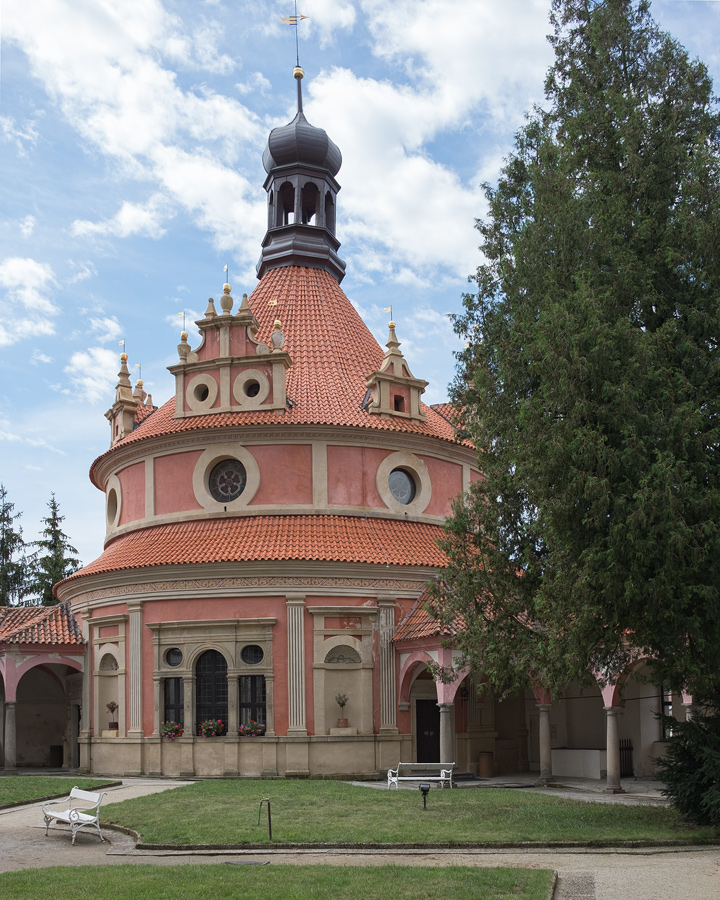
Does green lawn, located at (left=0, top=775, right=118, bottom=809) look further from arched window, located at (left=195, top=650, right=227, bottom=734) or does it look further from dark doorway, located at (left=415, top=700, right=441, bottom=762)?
dark doorway, located at (left=415, top=700, right=441, bottom=762)

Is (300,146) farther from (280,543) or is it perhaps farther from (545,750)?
(545,750)

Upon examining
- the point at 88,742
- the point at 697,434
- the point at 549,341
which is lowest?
the point at 88,742

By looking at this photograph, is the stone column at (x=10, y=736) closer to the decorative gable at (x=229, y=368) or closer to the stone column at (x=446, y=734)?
the decorative gable at (x=229, y=368)

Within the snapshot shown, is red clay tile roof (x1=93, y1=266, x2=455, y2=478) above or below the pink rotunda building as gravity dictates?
above

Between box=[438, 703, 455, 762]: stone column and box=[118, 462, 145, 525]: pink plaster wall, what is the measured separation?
1245cm

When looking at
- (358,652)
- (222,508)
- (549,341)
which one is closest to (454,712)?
(358,652)

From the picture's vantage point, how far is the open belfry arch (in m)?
30.5

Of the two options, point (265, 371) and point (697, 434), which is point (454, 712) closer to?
point (265, 371)

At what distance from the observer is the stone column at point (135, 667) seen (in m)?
31.4

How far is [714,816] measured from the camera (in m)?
16.4

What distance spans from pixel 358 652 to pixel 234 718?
4.09 meters

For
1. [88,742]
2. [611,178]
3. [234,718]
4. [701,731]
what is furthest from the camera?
[88,742]

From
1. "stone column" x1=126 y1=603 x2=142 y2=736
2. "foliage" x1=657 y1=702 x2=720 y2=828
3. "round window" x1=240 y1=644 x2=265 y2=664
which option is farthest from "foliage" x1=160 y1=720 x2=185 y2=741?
"foliage" x1=657 y1=702 x2=720 y2=828

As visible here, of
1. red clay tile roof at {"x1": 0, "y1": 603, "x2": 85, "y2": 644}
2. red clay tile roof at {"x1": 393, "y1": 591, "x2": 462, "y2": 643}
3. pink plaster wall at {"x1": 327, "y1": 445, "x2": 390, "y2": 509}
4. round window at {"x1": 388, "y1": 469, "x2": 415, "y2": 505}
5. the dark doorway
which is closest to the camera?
red clay tile roof at {"x1": 393, "y1": 591, "x2": 462, "y2": 643}
